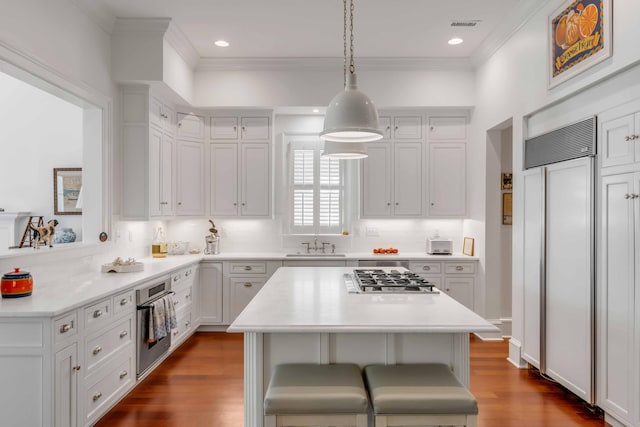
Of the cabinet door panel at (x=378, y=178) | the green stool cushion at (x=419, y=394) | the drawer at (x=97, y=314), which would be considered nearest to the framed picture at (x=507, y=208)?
the cabinet door panel at (x=378, y=178)

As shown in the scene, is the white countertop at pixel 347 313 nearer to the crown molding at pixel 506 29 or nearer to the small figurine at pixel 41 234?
the small figurine at pixel 41 234

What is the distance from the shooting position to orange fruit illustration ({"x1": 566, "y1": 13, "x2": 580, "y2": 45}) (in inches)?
115

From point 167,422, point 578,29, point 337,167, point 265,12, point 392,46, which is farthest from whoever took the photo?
point 337,167

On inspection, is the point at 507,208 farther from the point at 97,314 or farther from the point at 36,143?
the point at 36,143

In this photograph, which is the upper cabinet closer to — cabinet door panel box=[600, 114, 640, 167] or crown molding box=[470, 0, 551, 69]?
crown molding box=[470, 0, 551, 69]

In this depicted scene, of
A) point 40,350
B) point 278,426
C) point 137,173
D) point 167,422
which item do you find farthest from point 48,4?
point 278,426

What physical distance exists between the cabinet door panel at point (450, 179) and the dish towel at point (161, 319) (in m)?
3.35

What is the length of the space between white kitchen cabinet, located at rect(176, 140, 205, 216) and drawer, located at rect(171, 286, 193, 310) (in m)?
1.01

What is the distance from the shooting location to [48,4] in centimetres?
309

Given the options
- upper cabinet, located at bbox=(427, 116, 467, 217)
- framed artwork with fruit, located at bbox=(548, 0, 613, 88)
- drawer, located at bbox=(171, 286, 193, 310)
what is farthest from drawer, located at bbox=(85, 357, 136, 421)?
framed artwork with fruit, located at bbox=(548, 0, 613, 88)

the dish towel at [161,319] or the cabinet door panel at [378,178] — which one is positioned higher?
the cabinet door panel at [378,178]

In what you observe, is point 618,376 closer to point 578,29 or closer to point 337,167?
point 578,29

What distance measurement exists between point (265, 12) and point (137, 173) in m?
2.06

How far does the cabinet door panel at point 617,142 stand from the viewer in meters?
2.43
